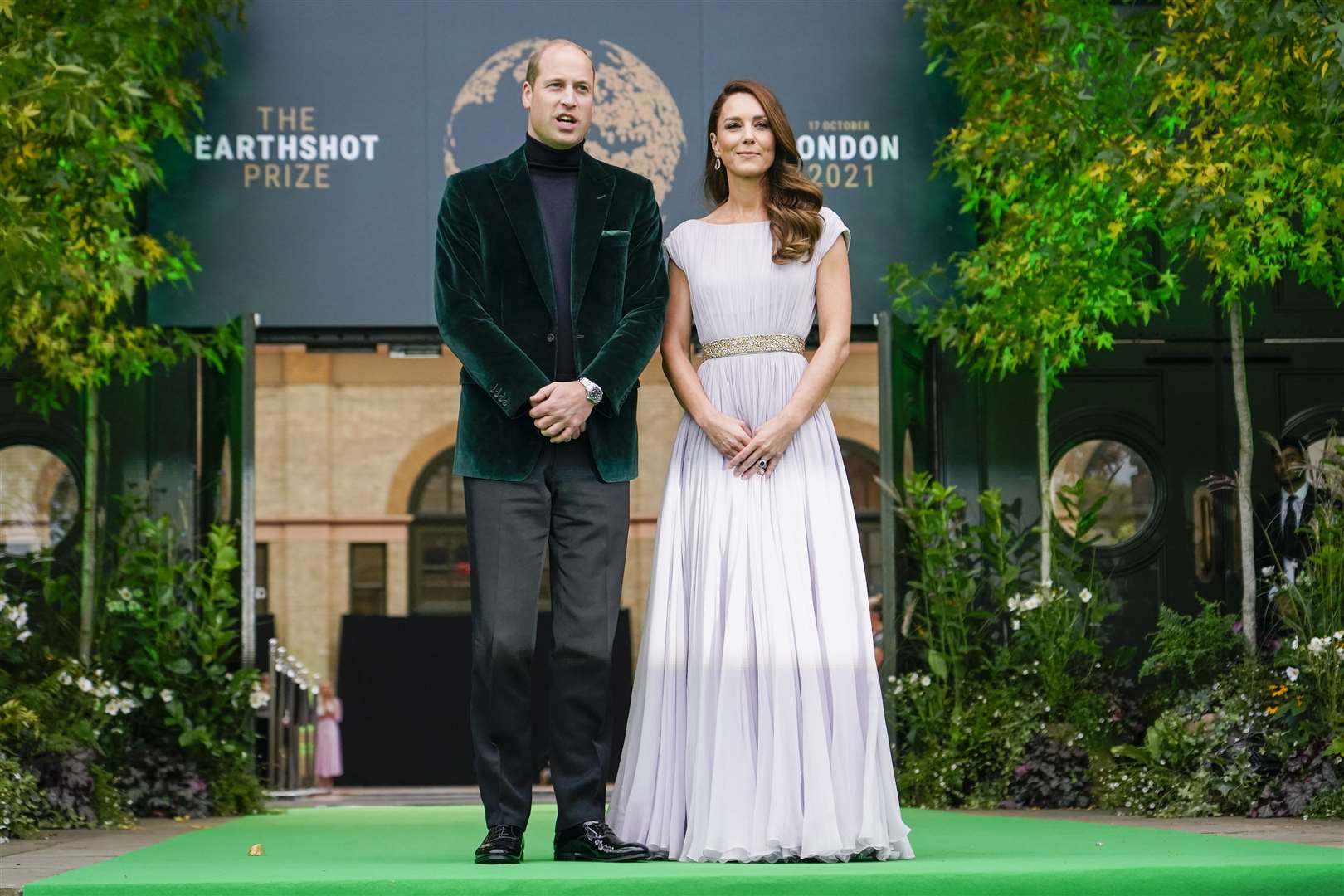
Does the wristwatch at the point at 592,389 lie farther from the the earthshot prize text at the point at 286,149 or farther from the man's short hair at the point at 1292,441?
the man's short hair at the point at 1292,441

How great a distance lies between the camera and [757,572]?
13.5ft

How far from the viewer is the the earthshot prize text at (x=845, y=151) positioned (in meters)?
8.77

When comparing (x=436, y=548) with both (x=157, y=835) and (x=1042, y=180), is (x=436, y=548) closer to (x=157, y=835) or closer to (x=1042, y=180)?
(x=1042, y=180)

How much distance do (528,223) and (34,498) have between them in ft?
19.5

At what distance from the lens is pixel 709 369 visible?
4.33m

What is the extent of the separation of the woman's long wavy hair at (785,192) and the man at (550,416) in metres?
0.34

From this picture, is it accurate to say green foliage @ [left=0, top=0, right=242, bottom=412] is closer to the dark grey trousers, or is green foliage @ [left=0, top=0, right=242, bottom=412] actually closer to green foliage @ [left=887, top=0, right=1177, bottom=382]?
the dark grey trousers

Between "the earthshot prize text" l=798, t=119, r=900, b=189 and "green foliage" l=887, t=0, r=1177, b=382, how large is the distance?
0.36 meters

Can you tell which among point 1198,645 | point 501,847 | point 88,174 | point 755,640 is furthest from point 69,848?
point 1198,645

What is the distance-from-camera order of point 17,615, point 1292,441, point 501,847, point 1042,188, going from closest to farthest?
point 501,847 < point 17,615 < point 1042,188 < point 1292,441

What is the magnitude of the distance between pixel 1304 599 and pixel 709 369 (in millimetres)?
3720

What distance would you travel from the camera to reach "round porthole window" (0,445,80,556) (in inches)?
357

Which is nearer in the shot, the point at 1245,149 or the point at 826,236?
the point at 826,236

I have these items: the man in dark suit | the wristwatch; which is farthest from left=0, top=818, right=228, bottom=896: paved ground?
the man in dark suit
